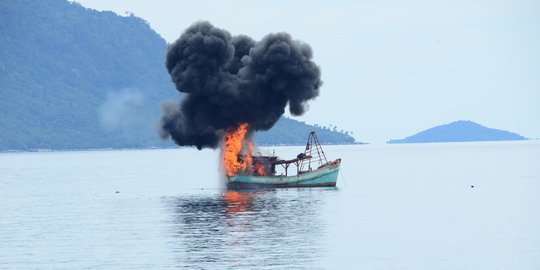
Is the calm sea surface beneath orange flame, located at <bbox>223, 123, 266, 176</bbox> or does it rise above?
beneath

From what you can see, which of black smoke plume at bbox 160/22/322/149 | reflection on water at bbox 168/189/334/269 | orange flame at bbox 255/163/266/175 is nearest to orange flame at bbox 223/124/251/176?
black smoke plume at bbox 160/22/322/149

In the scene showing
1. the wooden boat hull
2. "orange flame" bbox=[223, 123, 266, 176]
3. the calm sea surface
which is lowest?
the calm sea surface

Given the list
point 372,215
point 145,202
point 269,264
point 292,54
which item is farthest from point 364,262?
point 292,54

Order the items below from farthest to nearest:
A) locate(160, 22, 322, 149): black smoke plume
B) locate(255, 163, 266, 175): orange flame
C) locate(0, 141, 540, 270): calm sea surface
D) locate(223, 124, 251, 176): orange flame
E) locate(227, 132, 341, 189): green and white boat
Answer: locate(160, 22, 322, 149): black smoke plume → locate(223, 124, 251, 176): orange flame → locate(255, 163, 266, 175): orange flame → locate(227, 132, 341, 189): green and white boat → locate(0, 141, 540, 270): calm sea surface

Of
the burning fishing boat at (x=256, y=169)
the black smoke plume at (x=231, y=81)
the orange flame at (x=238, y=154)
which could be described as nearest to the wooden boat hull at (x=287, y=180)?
the burning fishing boat at (x=256, y=169)

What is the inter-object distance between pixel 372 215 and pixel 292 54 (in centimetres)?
4041

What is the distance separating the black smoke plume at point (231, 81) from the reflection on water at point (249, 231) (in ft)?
41.8

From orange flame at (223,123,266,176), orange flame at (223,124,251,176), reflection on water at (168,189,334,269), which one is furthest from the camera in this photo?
orange flame at (223,124,251,176)

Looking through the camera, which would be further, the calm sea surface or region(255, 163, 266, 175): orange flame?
region(255, 163, 266, 175): orange flame

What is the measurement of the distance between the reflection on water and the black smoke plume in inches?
501

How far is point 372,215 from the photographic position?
107 metres

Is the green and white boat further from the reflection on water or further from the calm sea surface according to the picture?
the reflection on water

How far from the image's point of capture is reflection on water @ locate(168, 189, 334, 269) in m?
72.8

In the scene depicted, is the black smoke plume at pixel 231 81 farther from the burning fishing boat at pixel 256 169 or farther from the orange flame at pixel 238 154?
the burning fishing boat at pixel 256 169
